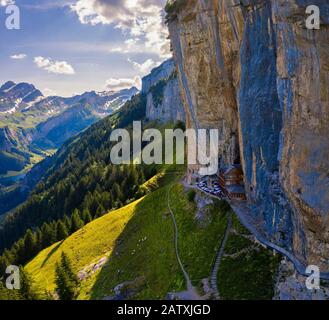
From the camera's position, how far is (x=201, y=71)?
6662 centimetres

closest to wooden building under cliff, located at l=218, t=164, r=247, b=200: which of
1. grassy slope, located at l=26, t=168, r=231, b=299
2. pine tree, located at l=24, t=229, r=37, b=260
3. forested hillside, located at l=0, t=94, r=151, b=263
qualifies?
grassy slope, located at l=26, t=168, r=231, b=299

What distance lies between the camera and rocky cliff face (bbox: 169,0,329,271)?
3297 cm

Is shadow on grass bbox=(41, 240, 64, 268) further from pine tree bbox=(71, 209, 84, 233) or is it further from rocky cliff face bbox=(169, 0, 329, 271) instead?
rocky cliff face bbox=(169, 0, 329, 271)

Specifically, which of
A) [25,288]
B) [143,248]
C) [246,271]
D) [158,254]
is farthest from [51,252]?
[246,271]

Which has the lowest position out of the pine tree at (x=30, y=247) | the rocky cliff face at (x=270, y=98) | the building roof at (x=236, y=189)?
the pine tree at (x=30, y=247)

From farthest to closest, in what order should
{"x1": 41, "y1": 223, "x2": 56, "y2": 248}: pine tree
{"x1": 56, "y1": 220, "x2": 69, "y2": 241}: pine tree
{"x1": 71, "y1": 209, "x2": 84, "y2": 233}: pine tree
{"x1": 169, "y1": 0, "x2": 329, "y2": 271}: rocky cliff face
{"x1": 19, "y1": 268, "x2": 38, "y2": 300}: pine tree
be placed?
1. {"x1": 71, "y1": 209, "x2": 84, "y2": 233}: pine tree
2. {"x1": 56, "y1": 220, "x2": 69, "y2": 241}: pine tree
3. {"x1": 41, "y1": 223, "x2": 56, "y2": 248}: pine tree
4. {"x1": 19, "y1": 268, "x2": 38, "y2": 300}: pine tree
5. {"x1": 169, "y1": 0, "x2": 329, "y2": 271}: rocky cliff face

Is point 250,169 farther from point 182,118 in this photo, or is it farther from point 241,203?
point 182,118

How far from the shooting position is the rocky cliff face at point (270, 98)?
108 ft

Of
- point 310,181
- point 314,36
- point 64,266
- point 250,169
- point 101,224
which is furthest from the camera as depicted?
point 101,224

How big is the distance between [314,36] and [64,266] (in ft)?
168

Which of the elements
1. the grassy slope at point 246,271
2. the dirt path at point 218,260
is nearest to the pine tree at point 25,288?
the dirt path at point 218,260

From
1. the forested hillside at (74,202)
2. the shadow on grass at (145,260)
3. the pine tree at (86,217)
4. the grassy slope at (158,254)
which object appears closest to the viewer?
the grassy slope at (158,254)

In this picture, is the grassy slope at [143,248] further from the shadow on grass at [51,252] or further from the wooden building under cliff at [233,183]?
the wooden building under cliff at [233,183]

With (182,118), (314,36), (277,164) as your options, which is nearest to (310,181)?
(277,164)
